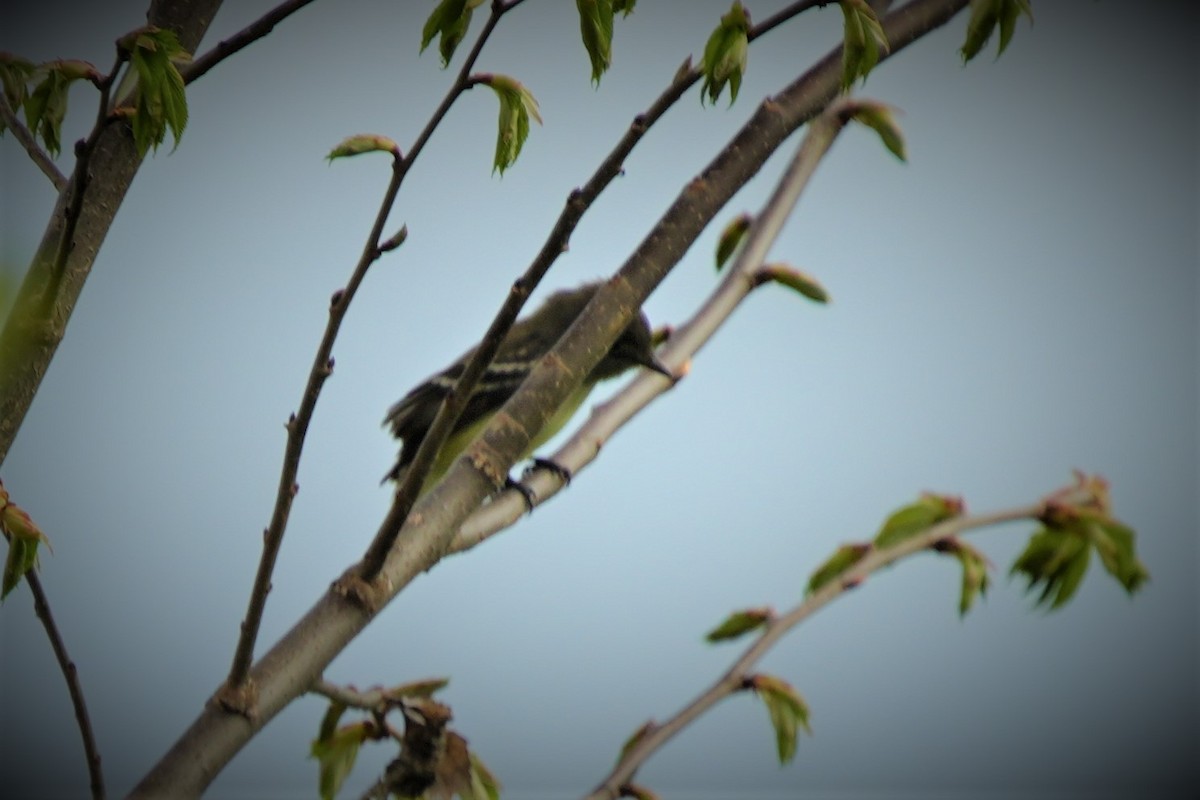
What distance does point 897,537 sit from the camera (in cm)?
167

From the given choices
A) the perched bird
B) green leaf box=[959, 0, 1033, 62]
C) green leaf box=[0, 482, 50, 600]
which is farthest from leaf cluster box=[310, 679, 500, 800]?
the perched bird

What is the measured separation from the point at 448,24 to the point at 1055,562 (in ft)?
3.52

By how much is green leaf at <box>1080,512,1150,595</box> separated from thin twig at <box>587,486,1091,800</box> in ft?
0.22

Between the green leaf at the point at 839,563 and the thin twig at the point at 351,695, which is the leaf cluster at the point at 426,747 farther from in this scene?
the green leaf at the point at 839,563

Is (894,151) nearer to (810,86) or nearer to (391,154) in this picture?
(810,86)

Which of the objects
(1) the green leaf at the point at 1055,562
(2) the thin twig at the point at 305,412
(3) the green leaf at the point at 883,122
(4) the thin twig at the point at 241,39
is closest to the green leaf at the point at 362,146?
(2) the thin twig at the point at 305,412

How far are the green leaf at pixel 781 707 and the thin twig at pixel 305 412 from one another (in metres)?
0.70

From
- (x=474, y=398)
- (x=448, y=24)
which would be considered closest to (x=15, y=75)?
(x=448, y=24)

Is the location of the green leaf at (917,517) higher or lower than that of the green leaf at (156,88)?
lower

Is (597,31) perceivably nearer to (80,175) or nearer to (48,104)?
(80,175)

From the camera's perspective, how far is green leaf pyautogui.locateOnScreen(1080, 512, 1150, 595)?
1559mm

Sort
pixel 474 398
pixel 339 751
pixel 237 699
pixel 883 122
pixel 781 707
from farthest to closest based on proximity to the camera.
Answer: pixel 474 398 → pixel 883 122 → pixel 781 707 → pixel 339 751 → pixel 237 699

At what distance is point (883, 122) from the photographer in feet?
6.01

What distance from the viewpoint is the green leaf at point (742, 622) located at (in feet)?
5.37
